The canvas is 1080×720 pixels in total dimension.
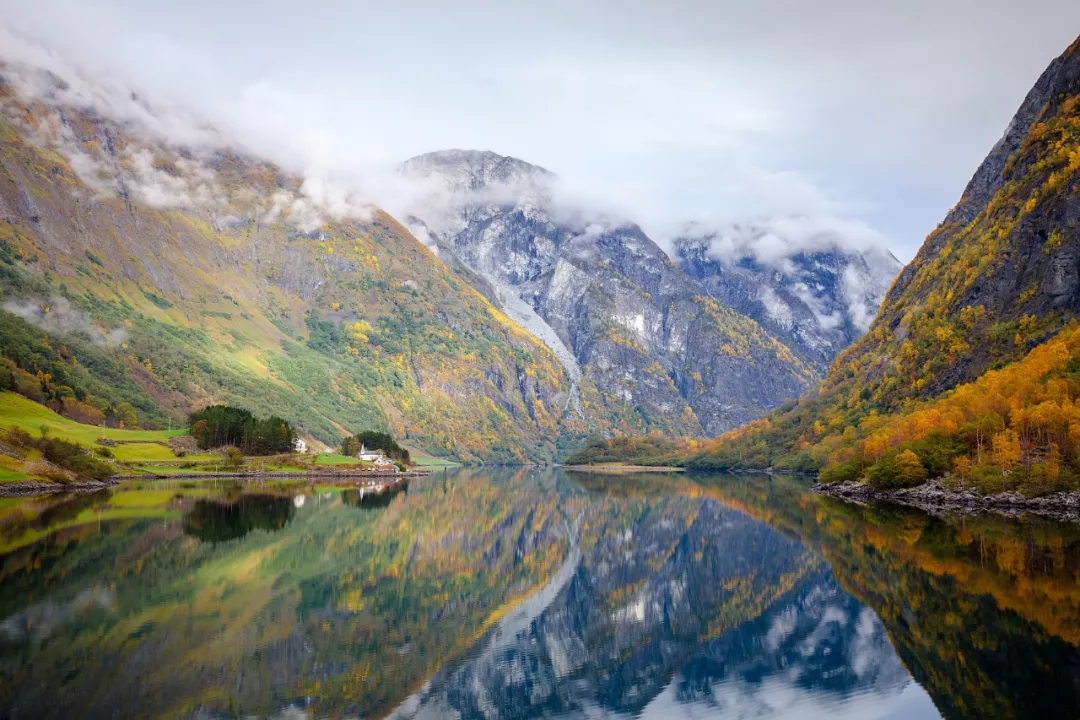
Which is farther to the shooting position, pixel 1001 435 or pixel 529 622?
pixel 1001 435

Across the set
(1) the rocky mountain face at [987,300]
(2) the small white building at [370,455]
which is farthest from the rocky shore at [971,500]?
(2) the small white building at [370,455]

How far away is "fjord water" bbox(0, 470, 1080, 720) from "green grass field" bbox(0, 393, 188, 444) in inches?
2220

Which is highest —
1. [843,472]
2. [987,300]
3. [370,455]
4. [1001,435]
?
[987,300]

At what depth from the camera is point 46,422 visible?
116500mm

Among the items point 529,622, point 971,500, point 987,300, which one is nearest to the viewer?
point 529,622

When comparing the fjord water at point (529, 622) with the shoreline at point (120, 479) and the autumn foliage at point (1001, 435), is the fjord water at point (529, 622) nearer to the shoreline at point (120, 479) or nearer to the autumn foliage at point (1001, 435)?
the autumn foliage at point (1001, 435)

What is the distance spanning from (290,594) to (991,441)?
7666 cm

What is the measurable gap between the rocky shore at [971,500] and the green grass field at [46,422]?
108129 mm

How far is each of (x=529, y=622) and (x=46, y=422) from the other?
111 meters

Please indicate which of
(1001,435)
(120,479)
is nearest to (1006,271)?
(1001,435)

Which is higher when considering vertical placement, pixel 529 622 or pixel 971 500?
pixel 529 622

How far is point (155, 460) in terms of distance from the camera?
12612 centimetres

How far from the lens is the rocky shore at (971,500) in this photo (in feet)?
227

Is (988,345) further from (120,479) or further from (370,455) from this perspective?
(120,479)
